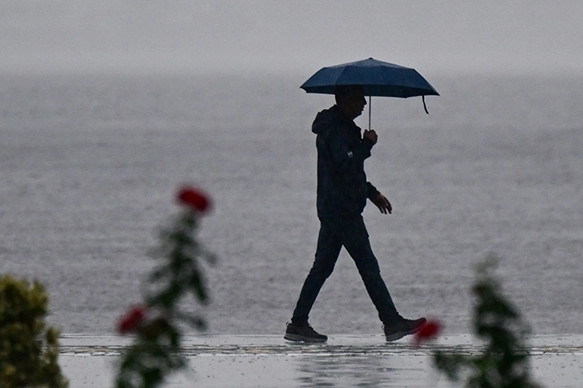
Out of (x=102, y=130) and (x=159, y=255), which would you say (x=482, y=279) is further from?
(x=102, y=130)

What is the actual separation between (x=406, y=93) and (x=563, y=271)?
7733 mm

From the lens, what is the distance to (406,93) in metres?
10.2

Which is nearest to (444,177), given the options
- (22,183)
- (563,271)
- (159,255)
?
(22,183)

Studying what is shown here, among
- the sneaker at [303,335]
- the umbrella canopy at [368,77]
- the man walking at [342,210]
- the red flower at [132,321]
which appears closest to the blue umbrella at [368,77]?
the umbrella canopy at [368,77]

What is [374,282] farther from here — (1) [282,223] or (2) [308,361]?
(1) [282,223]

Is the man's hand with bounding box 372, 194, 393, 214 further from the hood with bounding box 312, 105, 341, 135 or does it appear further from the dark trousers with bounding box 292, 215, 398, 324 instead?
the hood with bounding box 312, 105, 341, 135

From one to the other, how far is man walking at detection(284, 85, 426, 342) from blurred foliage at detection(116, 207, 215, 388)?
4.55 metres

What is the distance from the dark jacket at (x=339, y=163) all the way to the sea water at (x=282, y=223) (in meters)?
1.44

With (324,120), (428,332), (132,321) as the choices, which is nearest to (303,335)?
(324,120)

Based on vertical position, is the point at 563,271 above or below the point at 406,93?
below

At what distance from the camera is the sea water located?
48.1 feet

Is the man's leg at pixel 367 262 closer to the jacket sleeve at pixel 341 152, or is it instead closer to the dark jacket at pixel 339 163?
the dark jacket at pixel 339 163

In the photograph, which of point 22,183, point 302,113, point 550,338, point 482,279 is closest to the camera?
point 482,279

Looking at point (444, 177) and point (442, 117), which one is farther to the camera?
point (442, 117)
